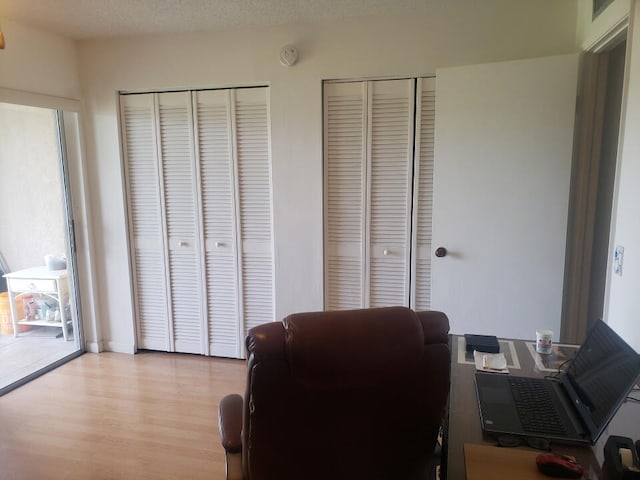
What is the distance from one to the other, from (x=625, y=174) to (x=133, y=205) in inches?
122

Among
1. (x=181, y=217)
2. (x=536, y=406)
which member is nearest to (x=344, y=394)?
(x=536, y=406)

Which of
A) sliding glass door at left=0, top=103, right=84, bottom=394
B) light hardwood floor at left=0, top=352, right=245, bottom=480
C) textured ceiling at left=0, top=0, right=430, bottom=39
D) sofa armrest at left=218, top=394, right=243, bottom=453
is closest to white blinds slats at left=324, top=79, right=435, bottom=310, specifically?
textured ceiling at left=0, top=0, right=430, bottom=39

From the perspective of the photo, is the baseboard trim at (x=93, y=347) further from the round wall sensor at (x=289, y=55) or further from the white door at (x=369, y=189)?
the round wall sensor at (x=289, y=55)

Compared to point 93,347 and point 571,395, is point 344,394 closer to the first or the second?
point 571,395

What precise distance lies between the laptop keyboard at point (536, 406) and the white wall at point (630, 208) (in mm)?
→ 594

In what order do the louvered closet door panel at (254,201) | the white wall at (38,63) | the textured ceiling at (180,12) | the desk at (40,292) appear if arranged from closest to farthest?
the textured ceiling at (180,12) < the white wall at (38,63) < the louvered closet door panel at (254,201) < the desk at (40,292)

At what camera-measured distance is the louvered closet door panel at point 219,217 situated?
9.93 feet

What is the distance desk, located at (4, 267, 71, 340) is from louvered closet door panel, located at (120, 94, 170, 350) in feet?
2.06

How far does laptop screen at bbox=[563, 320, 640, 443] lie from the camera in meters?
1.01

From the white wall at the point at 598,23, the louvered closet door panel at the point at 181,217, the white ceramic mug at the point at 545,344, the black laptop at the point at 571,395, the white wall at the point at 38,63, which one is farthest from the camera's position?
the louvered closet door panel at the point at 181,217

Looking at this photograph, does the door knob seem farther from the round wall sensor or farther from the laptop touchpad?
the round wall sensor

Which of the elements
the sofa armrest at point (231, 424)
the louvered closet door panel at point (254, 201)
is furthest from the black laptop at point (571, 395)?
the louvered closet door panel at point (254, 201)

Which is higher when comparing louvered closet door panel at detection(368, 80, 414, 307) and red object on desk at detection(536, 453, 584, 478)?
louvered closet door panel at detection(368, 80, 414, 307)

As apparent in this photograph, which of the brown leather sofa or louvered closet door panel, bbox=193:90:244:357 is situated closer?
the brown leather sofa
